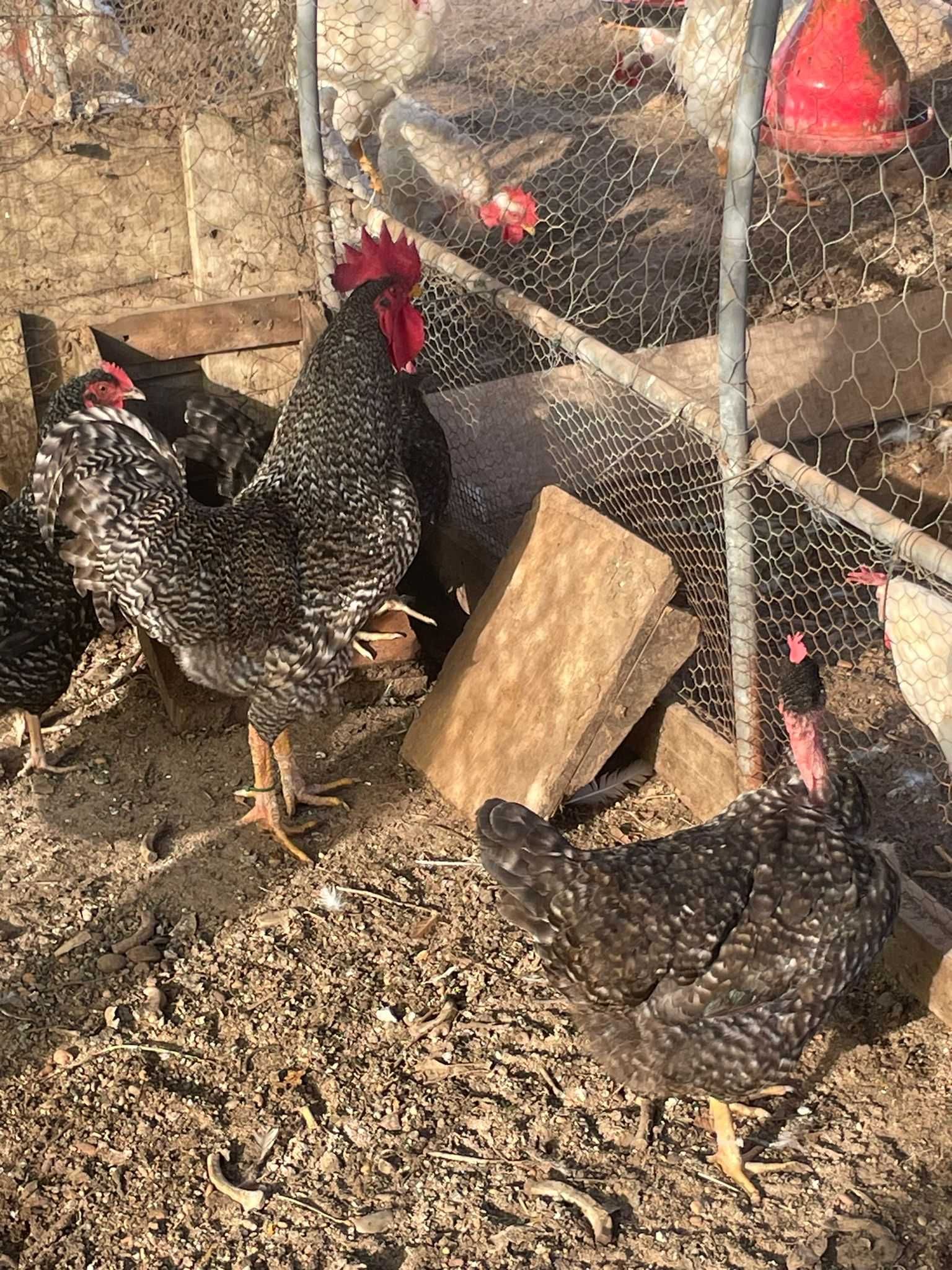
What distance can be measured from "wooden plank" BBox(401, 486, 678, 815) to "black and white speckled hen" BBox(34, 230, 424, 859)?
414mm

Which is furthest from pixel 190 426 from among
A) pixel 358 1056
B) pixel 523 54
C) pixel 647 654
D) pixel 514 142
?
pixel 514 142

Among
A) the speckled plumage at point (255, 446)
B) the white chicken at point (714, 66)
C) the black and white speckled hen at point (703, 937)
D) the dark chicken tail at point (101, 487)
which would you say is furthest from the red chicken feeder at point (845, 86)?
the black and white speckled hen at point (703, 937)

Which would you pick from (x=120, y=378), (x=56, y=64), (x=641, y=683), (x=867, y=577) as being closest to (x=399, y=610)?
(x=641, y=683)

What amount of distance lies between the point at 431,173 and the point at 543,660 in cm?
379

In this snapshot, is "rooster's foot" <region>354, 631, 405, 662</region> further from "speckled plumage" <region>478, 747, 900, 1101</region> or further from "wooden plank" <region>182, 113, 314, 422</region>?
"speckled plumage" <region>478, 747, 900, 1101</region>

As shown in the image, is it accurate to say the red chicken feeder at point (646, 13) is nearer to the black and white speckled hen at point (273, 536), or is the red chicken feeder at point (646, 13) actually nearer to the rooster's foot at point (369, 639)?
the black and white speckled hen at point (273, 536)

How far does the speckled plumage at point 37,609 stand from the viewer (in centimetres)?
410

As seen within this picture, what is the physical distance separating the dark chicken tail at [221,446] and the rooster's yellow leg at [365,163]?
2.48 m

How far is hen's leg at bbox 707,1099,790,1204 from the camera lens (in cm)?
296

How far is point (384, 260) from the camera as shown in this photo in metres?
4.47

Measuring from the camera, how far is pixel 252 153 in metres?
5.07

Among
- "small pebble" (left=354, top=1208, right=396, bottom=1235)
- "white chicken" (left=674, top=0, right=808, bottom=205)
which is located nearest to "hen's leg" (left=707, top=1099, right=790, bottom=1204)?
"small pebble" (left=354, top=1208, right=396, bottom=1235)

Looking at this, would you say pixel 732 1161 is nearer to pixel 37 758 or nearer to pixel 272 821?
pixel 272 821

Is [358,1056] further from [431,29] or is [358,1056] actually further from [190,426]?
[431,29]
